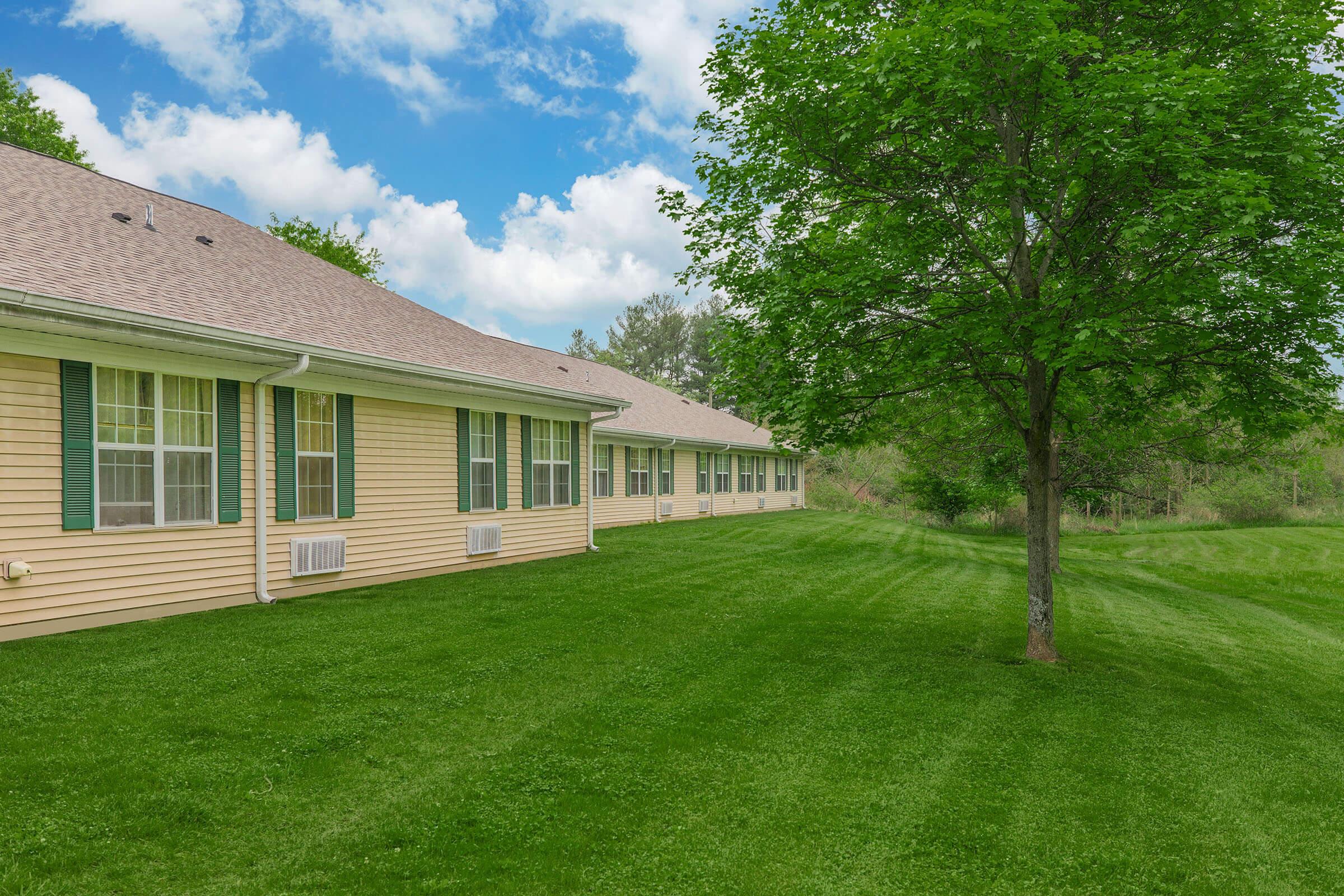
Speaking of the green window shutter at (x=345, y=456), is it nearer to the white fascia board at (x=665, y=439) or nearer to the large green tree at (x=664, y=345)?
the white fascia board at (x=665, y=439)

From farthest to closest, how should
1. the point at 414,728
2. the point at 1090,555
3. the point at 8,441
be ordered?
the point at 1090,555
the point at 8,441
the point at 414,728

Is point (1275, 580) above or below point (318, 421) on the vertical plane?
below

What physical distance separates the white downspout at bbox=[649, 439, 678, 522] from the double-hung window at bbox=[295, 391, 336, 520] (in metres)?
12.4

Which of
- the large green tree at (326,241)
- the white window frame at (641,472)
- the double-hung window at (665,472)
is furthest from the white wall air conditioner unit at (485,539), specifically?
the large green tree at (326,241)

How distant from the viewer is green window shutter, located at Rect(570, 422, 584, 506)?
12.8 meters

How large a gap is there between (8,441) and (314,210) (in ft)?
88.5

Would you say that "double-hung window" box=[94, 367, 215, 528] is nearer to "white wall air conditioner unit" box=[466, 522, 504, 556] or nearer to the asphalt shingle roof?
the asphalt shingle roof

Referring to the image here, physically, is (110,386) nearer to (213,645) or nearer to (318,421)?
(318,421)

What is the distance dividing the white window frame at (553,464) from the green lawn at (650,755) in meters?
3.77

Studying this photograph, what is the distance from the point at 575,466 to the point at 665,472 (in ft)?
27.6

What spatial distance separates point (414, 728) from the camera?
14.6 ft

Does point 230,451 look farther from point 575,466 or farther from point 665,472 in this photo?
point 665,472

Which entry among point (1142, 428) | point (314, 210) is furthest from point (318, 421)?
point (314, 210)

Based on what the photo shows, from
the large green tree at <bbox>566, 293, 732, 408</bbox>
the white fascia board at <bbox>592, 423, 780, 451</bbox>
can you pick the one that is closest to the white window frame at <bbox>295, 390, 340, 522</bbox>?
the white fascia board at <bbox>592, 423, 780, 451</bbox>
